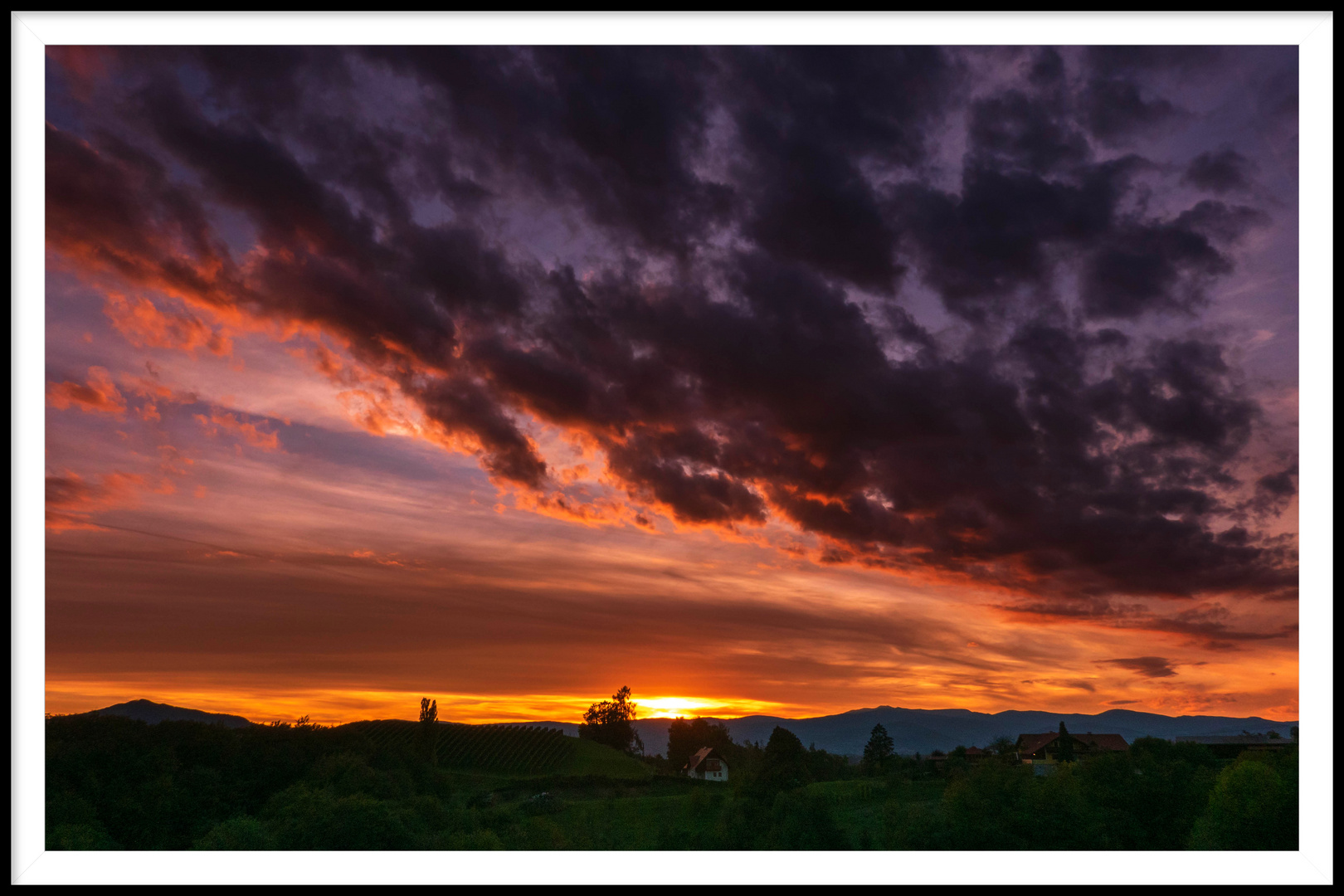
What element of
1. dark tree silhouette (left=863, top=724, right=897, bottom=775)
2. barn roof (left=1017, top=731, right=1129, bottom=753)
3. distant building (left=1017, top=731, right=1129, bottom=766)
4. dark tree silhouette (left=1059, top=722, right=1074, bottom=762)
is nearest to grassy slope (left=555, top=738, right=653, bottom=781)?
dark tree silhouette (left=863, top=724, right=897, bottom=775)

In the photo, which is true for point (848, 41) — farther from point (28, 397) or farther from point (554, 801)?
point (554, 801)

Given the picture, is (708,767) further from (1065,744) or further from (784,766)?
(1065,744)

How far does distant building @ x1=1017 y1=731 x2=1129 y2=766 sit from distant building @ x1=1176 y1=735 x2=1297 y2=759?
1.77 meters

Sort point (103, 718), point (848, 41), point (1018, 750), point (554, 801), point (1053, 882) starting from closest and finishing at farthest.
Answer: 1. point (1053, 882)
2. point (848, 41)
3. point (103, 718)
4. point (1018, 750)
5. point (554, 801)

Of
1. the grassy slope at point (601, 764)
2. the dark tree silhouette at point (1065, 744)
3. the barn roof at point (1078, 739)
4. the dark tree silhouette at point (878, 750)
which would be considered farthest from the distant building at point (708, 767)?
the dark tree silhouette at point (1065, 744)

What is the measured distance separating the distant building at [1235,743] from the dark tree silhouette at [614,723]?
119 ft

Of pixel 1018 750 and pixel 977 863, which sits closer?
pixel 977 863

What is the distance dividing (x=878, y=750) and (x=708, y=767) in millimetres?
13988

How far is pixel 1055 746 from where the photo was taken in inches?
942

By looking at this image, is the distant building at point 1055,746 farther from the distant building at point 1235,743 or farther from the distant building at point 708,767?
the distant building at point 708,767

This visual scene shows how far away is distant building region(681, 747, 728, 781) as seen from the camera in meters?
36.3

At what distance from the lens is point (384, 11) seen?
5535 millimetres
